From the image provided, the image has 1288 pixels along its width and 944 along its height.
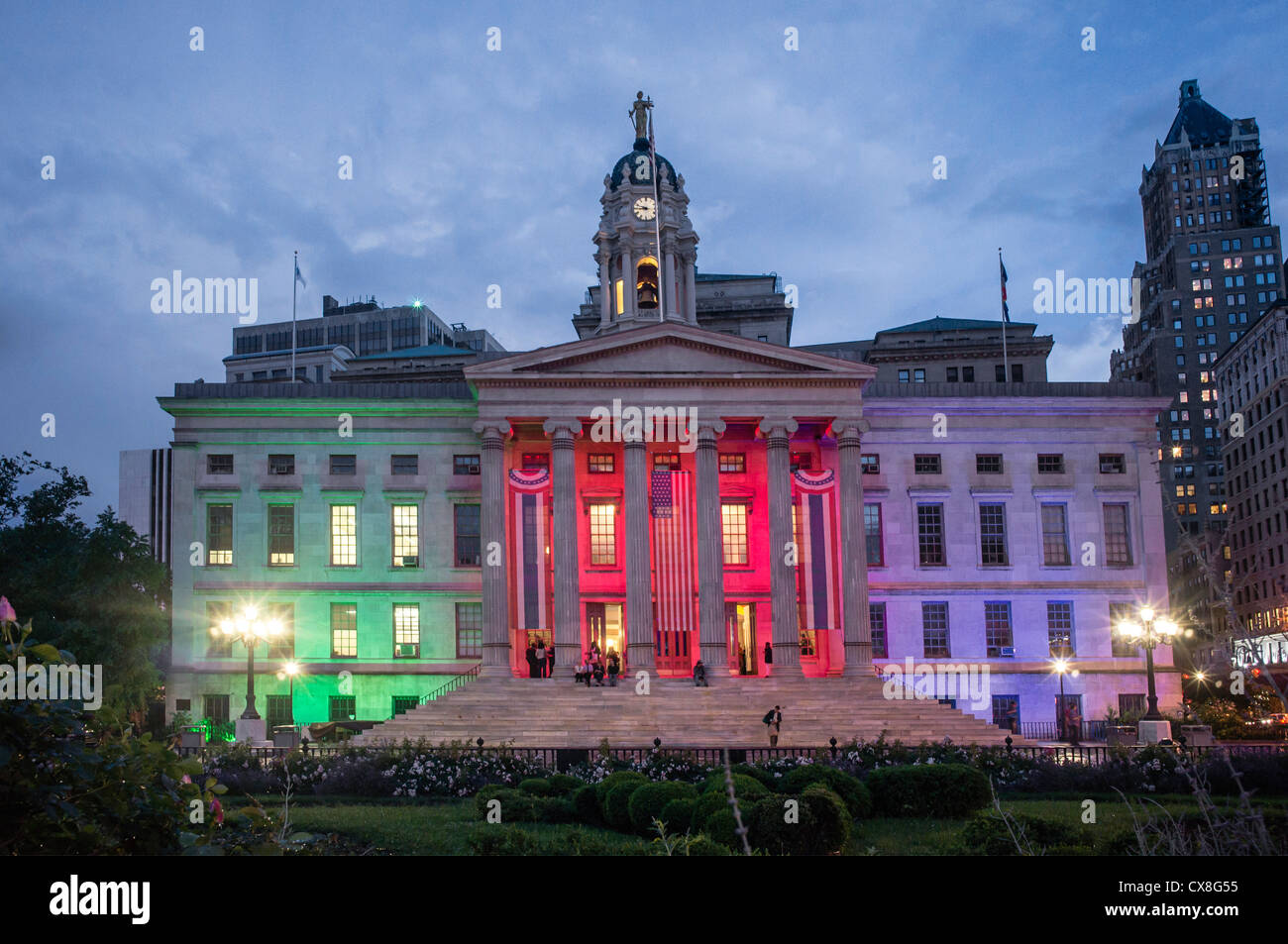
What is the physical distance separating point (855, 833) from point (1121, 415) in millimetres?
41087

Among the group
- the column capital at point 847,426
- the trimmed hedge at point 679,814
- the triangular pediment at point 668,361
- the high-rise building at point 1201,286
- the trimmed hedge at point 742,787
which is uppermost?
the high-rise building at point 1201,286

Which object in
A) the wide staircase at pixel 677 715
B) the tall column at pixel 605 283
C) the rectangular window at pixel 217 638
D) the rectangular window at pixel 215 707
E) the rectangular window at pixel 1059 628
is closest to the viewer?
the wide staircase at pixel 677 715

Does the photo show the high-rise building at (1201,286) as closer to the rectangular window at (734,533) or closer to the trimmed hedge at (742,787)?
the rectangular window at (734,533)

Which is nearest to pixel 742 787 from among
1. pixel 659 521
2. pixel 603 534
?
pixel 659 521

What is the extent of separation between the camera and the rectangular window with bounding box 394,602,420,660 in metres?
52.5

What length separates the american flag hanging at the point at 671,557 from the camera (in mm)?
49531

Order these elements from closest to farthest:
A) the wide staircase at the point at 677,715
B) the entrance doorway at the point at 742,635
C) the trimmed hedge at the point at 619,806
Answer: the trimmed hedge at the point at 619,806
the wide staircase at the point at 677,715
the entrance doorway at the point at 742,635

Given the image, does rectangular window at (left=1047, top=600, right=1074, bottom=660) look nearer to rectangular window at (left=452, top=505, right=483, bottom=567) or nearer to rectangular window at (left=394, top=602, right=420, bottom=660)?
rectangular window at (left=452, top=505, right=483, bottom=567)

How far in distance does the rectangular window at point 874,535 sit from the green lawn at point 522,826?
2733cm

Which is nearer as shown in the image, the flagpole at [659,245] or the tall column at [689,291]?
the flagpole at [659,245]

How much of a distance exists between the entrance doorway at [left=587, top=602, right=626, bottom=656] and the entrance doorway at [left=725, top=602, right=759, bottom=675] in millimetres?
5194

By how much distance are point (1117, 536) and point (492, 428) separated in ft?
104

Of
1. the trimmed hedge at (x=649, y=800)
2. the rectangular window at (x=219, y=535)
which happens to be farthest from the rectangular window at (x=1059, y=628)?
the rectangular window at (x=219, y=535)
